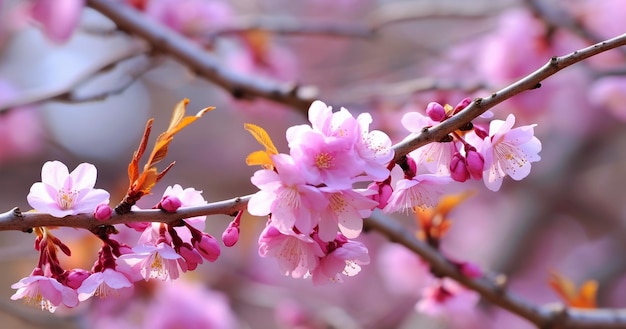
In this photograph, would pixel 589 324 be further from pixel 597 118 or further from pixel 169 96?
pixel 169 96

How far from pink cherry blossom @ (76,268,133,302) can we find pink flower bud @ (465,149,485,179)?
0.36m

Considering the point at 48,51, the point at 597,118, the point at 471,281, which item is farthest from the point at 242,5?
the point at 471,281

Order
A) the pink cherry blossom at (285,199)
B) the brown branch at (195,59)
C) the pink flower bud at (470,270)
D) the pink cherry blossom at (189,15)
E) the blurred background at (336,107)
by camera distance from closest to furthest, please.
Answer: the pink cherry blossom at (285,199), the pink flower bud at (470,270), the brown branch at (195,59), the blurred background at (336,107), the pink cherry blossom at (189,15)

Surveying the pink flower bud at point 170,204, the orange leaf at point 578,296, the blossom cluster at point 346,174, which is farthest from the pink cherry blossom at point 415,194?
the orange leaf at point 578,296

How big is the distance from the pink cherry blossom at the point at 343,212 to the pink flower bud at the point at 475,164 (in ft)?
0.36

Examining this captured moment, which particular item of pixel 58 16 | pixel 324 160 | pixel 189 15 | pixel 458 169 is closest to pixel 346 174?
pixel 324 160

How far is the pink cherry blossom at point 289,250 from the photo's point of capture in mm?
718

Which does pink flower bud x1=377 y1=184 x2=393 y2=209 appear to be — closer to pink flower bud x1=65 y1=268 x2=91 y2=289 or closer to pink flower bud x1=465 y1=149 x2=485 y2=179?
pink flower bud x1=465 y1=149 x2=485 y2=179

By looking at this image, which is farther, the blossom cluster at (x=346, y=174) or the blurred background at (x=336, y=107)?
the blurred background at (x=336, y=107)

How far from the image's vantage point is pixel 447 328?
83.4 inches

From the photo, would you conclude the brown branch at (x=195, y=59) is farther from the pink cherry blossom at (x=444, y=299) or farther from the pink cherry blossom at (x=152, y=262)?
the pink cherry blossom at (x=152, y=262)

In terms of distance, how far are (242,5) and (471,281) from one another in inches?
105

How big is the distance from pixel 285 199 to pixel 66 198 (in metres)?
0.23

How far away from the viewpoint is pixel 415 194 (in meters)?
0.74
